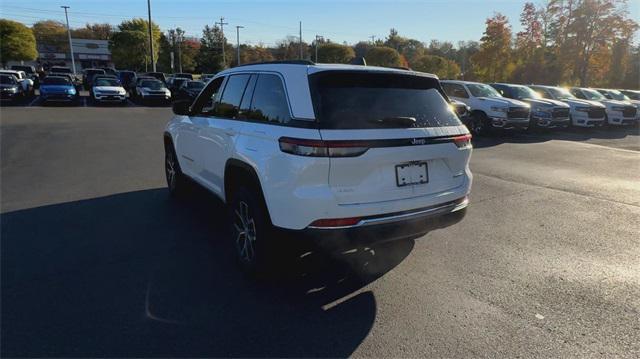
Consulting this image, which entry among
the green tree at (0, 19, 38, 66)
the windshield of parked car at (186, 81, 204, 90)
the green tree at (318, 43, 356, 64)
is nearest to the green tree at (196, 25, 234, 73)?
the green tree at (318, 43, 356, 64)

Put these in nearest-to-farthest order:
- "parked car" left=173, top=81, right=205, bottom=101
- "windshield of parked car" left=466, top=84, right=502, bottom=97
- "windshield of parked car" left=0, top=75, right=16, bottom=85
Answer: "windshield of parked car" left=466, top=84, right=502, bottom=97, "windshield of parked car" left=0, top=75, right=16, bottom=85, "parked car" left=173, top=81, right=205, bottom=101

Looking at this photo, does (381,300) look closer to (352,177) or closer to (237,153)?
(352,177)

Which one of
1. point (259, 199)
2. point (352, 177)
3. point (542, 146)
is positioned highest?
point (352, 177)

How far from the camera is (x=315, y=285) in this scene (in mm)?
3770

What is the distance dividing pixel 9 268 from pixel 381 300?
3410 millimetres

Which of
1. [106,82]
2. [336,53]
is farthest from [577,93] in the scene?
[336,53]

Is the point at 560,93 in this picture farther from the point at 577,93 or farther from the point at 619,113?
the point at 619,113

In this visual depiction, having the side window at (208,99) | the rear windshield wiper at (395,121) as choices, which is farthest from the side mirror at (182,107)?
the rear windshield wiper at (395,121)

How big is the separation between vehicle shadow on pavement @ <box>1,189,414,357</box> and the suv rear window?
107 cm

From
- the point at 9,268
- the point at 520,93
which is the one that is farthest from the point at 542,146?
the point at 9,268

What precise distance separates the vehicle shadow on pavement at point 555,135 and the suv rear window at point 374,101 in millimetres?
9630

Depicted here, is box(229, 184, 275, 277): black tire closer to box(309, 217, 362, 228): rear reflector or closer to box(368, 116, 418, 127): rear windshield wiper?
box(309, 217, 362, 228): rear reflector

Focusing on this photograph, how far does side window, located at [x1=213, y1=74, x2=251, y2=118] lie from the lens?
4254mm

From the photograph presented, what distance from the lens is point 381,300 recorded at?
3.53m
